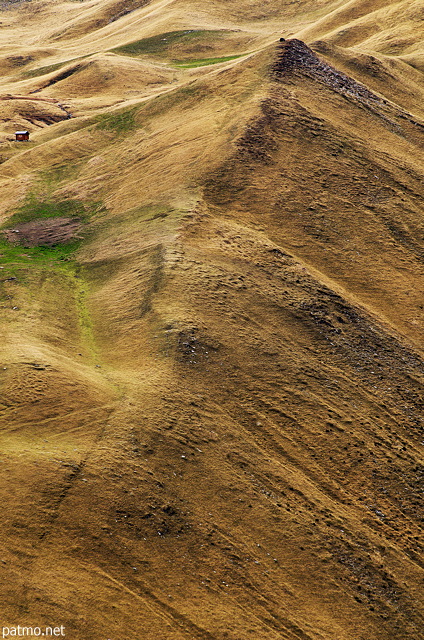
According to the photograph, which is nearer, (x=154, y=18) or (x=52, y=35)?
(x=154, y=18)

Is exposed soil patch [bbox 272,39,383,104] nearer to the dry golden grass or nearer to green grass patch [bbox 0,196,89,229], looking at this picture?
the dry golden grass

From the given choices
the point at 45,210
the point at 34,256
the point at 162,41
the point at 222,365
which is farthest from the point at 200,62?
the point at 222,365

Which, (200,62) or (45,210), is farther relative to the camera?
(200,62)

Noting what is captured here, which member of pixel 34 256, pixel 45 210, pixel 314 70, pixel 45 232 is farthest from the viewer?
pixel 314 70

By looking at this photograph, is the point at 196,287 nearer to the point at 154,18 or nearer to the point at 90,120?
the point at 90,120

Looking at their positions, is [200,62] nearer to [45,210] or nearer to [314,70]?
[314,70]

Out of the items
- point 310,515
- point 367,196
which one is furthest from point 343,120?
point 310,515
